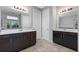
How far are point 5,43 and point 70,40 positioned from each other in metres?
2.17

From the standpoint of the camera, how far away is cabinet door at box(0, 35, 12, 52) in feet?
6.04

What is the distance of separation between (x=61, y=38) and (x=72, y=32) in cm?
70

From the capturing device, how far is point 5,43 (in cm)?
192

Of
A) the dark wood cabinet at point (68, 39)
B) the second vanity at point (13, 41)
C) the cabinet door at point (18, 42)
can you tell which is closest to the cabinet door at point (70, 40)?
the dark wood cabinet at point (68, 39)

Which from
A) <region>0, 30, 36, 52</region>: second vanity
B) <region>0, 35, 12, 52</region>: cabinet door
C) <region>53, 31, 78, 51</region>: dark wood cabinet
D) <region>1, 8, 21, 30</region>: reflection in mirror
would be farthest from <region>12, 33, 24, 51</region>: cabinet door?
<region>53, 31, 78, 51</region>: dark wood cabinet

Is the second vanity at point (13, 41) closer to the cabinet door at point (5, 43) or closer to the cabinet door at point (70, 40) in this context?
the cabinet door at point (5, 43)

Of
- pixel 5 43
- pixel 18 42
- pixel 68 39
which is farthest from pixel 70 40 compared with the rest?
pixel 5 43

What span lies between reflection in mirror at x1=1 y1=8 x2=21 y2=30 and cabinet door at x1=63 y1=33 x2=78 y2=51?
192 centimetres

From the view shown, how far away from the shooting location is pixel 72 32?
266 cm

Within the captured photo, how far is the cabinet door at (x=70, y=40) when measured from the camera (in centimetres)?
255

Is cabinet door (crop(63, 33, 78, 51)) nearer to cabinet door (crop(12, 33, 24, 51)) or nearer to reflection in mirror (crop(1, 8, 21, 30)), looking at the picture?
cabinet door (crop(12, 33, 24, 51))
